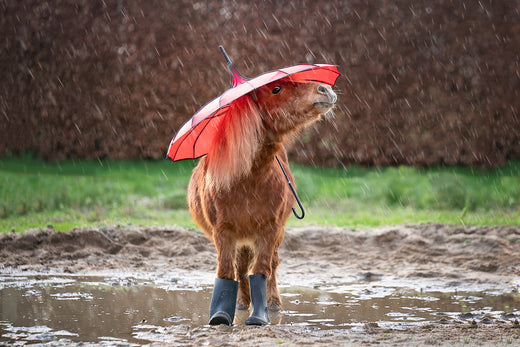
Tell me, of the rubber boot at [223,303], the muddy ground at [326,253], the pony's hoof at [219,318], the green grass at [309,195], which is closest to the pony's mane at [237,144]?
the rubber boot at [223,303]

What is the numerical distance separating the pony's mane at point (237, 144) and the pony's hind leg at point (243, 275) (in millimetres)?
849

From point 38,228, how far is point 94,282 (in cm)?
182

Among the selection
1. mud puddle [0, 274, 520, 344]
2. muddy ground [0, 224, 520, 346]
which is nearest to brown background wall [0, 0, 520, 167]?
muddy ground [0, 224, 520, 346]

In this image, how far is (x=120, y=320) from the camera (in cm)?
378

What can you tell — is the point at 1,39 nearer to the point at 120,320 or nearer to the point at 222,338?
the point at 120,320

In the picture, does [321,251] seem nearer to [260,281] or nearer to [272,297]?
[272,297]

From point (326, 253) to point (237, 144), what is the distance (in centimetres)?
306

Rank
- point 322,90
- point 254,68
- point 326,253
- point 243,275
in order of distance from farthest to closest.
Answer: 1. point 254,68
2. point 326,253
3. point 243,275
4. point 322,90

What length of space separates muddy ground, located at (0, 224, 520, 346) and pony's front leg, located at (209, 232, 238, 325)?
5.16ft

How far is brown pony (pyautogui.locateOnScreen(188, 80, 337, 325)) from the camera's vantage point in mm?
3594

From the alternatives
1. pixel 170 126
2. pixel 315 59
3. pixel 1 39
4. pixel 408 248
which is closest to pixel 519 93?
pixel 315 59

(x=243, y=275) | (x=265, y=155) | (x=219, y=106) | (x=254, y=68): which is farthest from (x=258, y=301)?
(x=254, y=68)

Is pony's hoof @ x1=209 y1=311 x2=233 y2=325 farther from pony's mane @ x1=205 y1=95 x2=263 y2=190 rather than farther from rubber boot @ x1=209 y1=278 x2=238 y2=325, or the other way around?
pony's mane @ x1=205 y1=95 x2=263 y2=190

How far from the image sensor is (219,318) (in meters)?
3.66
